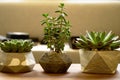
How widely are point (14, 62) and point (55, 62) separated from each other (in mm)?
167

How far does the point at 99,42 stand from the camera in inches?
46.1

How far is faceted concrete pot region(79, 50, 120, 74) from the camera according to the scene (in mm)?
1146

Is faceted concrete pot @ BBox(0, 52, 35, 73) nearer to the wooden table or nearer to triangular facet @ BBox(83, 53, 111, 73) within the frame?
the wooden table

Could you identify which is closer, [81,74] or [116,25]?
[81,74]

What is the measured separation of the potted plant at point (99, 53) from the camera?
1.15 m

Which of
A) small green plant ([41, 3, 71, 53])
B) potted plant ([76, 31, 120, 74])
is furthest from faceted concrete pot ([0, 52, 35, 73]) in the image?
potted plant ([76, 31, 120, 74])

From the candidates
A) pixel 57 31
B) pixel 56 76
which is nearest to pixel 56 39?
pixel 57 31

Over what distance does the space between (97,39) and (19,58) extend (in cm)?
33

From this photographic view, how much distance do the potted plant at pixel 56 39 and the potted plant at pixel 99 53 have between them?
8 cm

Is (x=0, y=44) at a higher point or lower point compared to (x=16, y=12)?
lower

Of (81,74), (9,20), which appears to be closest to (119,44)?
(81,74)

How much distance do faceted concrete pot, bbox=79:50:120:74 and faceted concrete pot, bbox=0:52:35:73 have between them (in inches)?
9.6

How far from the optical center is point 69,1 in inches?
122

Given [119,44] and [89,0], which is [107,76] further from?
[89,0]
